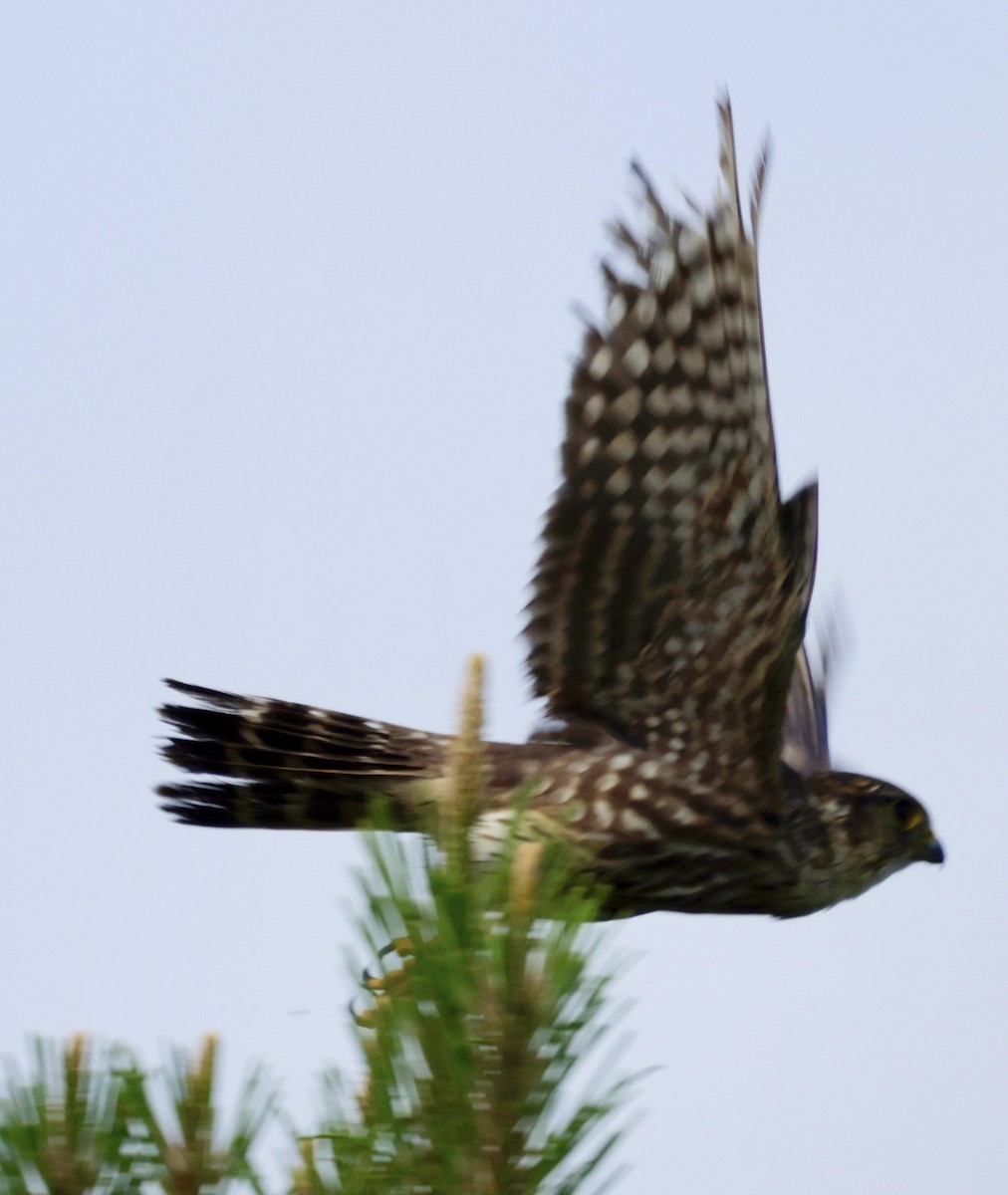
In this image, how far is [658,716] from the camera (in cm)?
540

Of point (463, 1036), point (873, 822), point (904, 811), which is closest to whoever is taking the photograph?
point (463, 1036)

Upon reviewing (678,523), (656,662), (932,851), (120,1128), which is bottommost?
(120,1128)

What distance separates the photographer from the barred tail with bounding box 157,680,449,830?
5184 millimetres

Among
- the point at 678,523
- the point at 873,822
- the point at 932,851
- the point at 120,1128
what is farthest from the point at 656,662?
the point at 120,1128

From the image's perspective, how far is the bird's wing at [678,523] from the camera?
189 inches

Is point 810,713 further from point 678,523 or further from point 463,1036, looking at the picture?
point 463,1036

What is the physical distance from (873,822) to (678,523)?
1364 mm

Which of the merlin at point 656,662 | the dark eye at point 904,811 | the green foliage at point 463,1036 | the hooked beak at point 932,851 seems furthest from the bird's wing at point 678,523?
the green foliage at point 463,1036

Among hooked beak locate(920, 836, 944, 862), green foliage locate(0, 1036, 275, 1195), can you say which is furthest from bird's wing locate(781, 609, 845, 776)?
green foliage locate(0, 1036, 275, 1195)

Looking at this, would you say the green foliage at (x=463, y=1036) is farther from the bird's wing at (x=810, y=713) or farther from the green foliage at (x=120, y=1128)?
the bird's wing at (x=810, y=713)

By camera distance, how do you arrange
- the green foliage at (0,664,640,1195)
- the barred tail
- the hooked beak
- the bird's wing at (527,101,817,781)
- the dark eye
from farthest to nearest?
the hooked beak → the dark eye → the barred tail → the bird's wing at (527,101,817,781) → the green foliage at (0,664,640,1195)

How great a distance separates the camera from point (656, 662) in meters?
5.34

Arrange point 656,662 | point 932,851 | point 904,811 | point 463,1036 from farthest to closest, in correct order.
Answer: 1. point 932,851
2. point 904,811
3. point 656,662
4. point 463,1036

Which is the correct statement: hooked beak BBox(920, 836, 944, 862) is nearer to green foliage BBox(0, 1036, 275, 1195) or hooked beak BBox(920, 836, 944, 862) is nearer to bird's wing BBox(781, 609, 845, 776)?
bird's wing BBox(781, 609, 845, 776)
